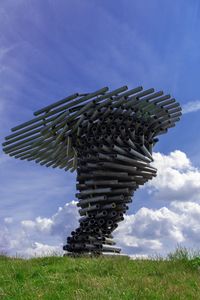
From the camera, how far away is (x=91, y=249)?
55.4 ft

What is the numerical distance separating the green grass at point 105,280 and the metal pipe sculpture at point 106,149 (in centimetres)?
613

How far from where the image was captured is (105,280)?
26.1ft

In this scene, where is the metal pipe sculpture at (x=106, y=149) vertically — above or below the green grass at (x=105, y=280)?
above

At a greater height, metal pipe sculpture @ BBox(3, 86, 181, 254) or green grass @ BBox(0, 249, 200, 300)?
metal pipe sculpture @ BBox(3, 86, 181, 254)

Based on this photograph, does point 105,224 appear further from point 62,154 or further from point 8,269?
point 8,269

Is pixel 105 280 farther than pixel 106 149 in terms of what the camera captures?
No

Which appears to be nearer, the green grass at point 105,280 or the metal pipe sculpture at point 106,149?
the green grass at point 105,280

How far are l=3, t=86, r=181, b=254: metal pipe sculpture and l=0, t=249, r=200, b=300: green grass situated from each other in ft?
20.1

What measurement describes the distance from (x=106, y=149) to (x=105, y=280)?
9.27 meters

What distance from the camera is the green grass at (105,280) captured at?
6.94 m

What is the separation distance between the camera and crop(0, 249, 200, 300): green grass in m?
6.94

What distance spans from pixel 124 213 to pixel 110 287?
1051 cm

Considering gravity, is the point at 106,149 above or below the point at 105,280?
above

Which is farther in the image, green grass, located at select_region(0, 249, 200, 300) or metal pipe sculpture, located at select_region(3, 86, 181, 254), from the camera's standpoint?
metal pipe sculpture, located at select_region(3, 86, 181, 254)
